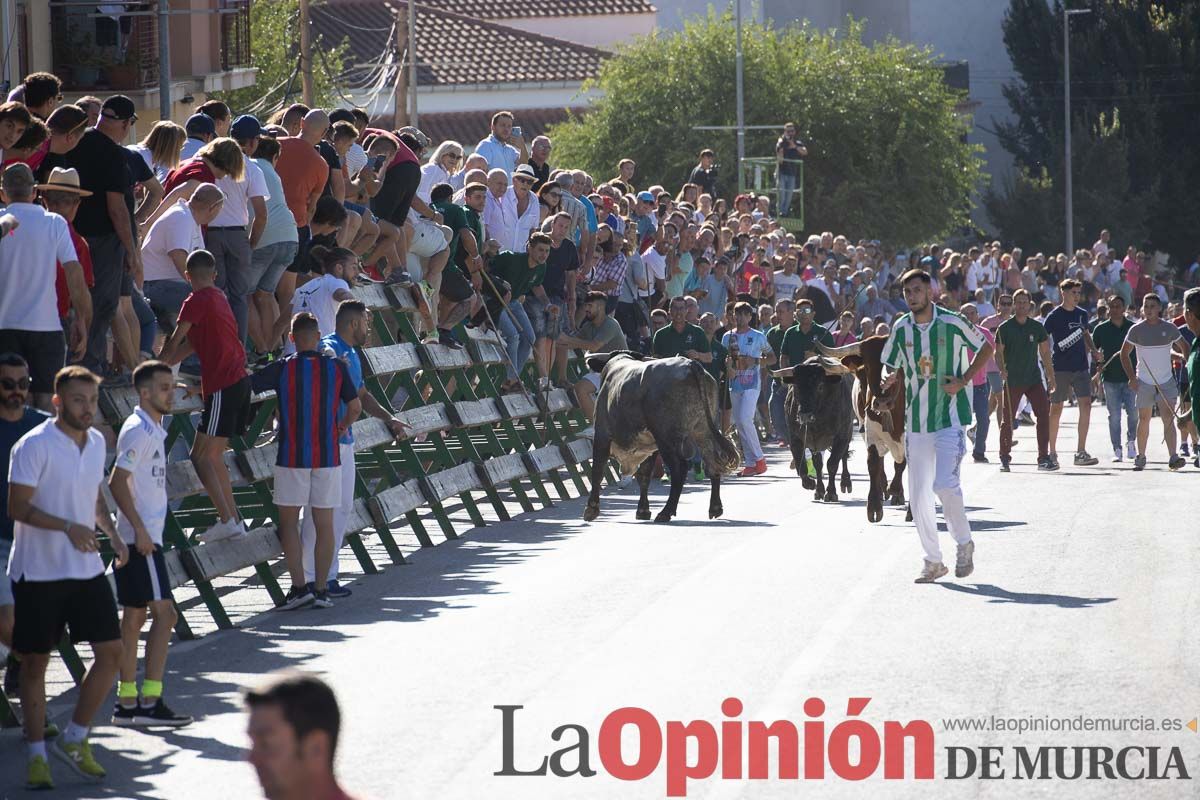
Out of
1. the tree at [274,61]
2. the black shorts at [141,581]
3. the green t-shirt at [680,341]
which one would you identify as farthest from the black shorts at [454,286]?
the tree at [274,61]

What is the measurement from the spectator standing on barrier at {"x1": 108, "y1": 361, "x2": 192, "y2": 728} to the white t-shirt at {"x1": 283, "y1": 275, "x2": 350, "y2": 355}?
208 inches

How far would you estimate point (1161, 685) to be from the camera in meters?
9.73

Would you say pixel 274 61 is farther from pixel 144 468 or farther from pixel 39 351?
pixel 144 468

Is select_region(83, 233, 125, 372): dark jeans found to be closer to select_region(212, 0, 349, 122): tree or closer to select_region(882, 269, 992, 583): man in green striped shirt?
select_region(882, 269, 992, 583): man in green striped shirt

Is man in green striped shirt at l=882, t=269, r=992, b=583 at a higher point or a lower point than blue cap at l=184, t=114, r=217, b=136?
lower

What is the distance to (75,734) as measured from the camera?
345 inches

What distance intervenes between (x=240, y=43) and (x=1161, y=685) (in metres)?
34.4

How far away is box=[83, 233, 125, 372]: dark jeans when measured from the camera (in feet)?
42.3

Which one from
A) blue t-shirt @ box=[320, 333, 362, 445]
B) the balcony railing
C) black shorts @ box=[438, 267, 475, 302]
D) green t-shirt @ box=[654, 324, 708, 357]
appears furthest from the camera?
the balcony railing

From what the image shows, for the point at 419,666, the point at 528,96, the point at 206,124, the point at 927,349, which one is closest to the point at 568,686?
the point at 419,666

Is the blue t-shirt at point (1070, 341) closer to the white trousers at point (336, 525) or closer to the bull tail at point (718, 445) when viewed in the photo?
the bull tail at point (718, 445)

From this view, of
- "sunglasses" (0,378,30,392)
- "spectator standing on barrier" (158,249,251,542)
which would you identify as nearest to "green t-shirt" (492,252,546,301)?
"spectator standing on barrier" (158,249,251,542)

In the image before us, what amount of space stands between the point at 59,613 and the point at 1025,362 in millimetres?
17016

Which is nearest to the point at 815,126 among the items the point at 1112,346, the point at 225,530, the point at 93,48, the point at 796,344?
the point at 93,48
